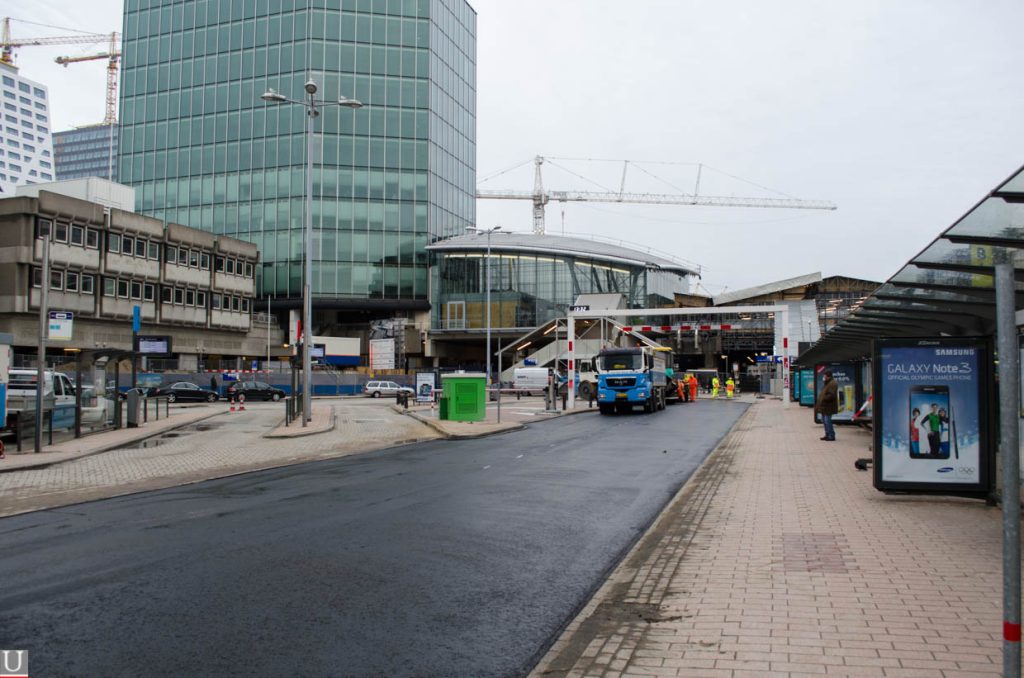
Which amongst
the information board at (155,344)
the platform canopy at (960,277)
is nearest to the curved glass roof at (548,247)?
the information board at (155,344)

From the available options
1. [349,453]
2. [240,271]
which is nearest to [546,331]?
[240,271]

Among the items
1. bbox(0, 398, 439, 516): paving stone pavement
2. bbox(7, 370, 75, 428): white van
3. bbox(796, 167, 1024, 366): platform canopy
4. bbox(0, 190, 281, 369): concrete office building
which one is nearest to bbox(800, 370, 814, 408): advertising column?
bbox(0, 398, 439, 516): paving stone pavement

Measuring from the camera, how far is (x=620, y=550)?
8039 millimetres

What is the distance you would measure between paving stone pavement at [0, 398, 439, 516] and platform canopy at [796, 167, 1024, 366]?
11659 millimetres

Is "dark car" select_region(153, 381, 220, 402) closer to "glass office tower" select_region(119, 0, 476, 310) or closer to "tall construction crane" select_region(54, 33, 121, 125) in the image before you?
"glass office tower" select_region(119, 0, 476, 310)

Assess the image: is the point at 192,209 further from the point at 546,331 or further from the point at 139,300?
the point at 546,331

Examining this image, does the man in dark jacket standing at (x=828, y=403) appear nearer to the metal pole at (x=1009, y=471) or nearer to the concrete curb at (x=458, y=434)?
the concrete curb at (x=458, y=434)

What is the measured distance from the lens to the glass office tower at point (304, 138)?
75.1 meters

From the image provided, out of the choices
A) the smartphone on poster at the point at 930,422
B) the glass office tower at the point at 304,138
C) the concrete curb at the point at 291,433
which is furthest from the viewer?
the glass office tower at the point at 304,138

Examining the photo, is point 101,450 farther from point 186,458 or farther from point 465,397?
point 465,397

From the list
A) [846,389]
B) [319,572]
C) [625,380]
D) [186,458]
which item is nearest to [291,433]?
[186,458]

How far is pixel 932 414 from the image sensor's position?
383 inches

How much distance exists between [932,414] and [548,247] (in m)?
68.5

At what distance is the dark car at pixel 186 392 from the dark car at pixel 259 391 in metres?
1.67
